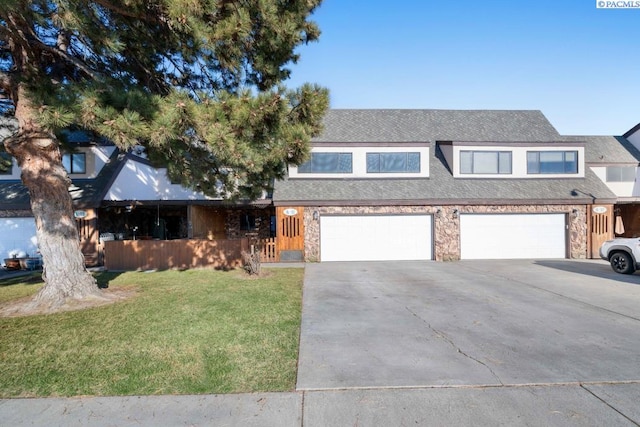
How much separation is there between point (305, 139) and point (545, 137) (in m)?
15.4

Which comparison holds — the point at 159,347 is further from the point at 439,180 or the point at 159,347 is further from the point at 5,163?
the point at 439,180

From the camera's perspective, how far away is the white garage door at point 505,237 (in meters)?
15.6

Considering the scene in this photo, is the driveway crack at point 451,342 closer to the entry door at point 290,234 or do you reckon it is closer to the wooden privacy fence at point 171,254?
the wooden privacy fence at point 171,254

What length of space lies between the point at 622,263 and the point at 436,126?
1020cm

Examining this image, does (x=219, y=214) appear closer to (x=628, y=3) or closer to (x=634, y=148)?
(x=628, y=3)

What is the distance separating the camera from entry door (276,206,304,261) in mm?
15156

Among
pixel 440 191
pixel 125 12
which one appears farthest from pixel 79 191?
pixel 440 191

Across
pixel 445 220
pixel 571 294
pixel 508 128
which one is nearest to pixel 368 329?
pixel 571 294

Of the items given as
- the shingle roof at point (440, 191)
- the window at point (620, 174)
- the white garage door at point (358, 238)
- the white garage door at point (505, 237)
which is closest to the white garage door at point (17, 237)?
the shingle roof at point (440, 191)

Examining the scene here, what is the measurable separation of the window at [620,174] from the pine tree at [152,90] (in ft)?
63.4

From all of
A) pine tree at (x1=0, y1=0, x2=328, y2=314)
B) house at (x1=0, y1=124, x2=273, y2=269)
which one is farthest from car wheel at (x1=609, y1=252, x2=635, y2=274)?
house at (x1=0, y1=124, x2=273, y2=269)

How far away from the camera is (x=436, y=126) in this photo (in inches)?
734

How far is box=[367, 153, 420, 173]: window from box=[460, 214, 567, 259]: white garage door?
328cm

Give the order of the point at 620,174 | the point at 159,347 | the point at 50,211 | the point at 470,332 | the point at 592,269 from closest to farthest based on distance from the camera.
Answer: the point at 159,347, the point at 470,332, the point at 50,211, the point at 592,269, the point at 620,174
